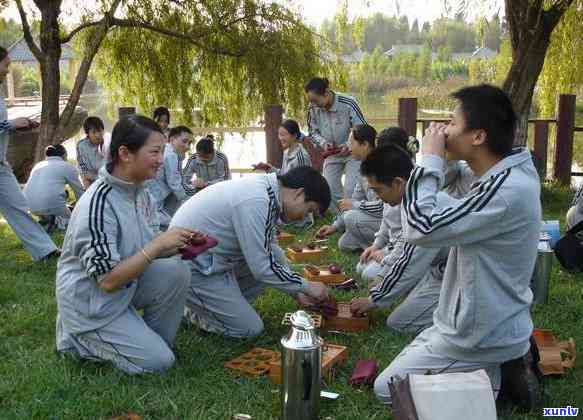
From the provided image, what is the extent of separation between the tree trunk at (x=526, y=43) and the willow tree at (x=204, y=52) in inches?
146

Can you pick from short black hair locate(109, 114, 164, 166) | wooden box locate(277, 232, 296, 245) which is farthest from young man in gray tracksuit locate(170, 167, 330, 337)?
wooden box locate(277, 232, 296, 245)

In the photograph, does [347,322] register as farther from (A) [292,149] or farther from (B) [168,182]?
(A) [292,149]

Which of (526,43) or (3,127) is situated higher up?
(526,43)

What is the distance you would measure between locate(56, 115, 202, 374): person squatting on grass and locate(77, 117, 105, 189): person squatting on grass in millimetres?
4980

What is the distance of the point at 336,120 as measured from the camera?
309 inches

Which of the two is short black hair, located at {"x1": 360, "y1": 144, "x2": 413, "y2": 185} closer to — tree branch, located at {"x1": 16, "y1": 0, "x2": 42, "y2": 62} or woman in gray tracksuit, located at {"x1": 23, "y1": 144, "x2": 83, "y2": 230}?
woman in gray tracksuit, located at {"x1": 23, "y1": 144, "x2": 83, "y2": 230}

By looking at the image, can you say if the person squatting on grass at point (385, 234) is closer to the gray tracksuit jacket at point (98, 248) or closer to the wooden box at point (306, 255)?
the wooden box at point (306, 255)

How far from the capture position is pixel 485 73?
575 inches

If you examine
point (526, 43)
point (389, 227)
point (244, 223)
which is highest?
point (526, 43)

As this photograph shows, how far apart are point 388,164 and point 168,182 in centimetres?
372

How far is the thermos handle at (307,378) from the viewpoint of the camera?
112 inches

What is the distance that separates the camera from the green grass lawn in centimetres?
308

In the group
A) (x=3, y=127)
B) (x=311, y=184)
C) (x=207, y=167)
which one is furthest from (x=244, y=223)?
(x=207, y=167)

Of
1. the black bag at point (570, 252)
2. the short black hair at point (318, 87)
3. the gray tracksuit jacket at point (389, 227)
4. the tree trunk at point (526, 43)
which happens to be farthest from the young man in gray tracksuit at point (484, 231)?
the tree trunk at point (526, 43)
